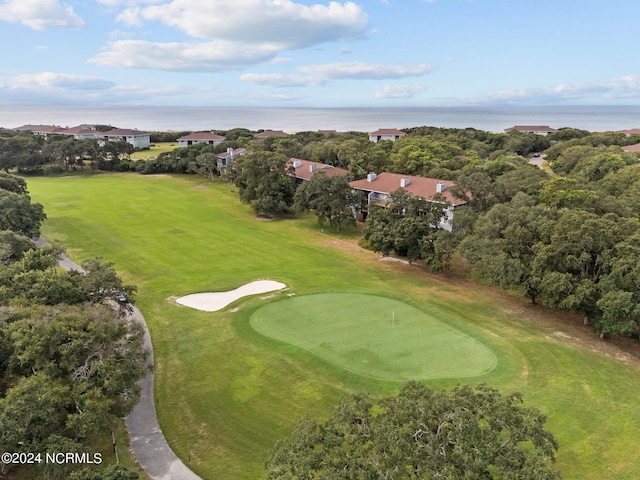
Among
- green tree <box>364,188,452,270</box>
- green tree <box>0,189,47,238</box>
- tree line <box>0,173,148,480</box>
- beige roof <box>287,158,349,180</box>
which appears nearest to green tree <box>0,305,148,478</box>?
tree line <box>0,173,148,480</box>

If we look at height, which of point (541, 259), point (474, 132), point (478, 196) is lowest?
point (541, 259)

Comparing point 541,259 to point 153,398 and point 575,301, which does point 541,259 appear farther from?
point 153,398

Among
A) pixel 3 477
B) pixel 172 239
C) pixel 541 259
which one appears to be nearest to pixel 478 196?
pixel 541 259

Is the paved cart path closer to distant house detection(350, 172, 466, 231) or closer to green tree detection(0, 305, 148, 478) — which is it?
green tree detection(0, 305, 148, 478)

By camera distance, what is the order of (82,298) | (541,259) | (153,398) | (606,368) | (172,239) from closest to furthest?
(153,398) → (82,298) → (606,368) → (541,259) → (172,239)

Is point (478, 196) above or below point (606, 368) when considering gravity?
above

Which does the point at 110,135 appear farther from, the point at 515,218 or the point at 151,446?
the point at 151,446
